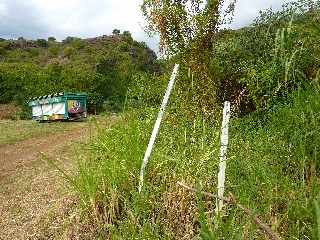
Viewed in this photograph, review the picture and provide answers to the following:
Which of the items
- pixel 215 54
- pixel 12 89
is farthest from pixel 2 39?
pixel 215 54

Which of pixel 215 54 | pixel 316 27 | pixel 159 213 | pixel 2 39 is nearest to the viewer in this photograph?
pixel 316 27

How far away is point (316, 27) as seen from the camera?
2.81 m

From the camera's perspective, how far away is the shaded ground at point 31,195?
15.5ft

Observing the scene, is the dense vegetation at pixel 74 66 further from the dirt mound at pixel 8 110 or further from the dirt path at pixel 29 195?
the dirt path at pixel 29 195

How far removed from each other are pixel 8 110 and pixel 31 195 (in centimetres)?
2293

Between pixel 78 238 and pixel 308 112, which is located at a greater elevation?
pixel 308 112

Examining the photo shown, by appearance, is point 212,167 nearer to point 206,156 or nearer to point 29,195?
point 206,156

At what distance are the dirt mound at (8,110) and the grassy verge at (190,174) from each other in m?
22.0

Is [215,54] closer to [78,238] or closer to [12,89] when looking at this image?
[78,238]

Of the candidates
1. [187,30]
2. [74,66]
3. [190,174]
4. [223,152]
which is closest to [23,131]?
[187,30]

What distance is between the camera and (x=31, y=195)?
641 centimetres

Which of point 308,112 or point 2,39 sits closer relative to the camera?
point 308,112

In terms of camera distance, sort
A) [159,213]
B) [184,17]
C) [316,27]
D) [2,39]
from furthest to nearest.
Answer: [2,39] → [184,17] → [159,213] → [316,27]

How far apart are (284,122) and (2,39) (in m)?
61.7
